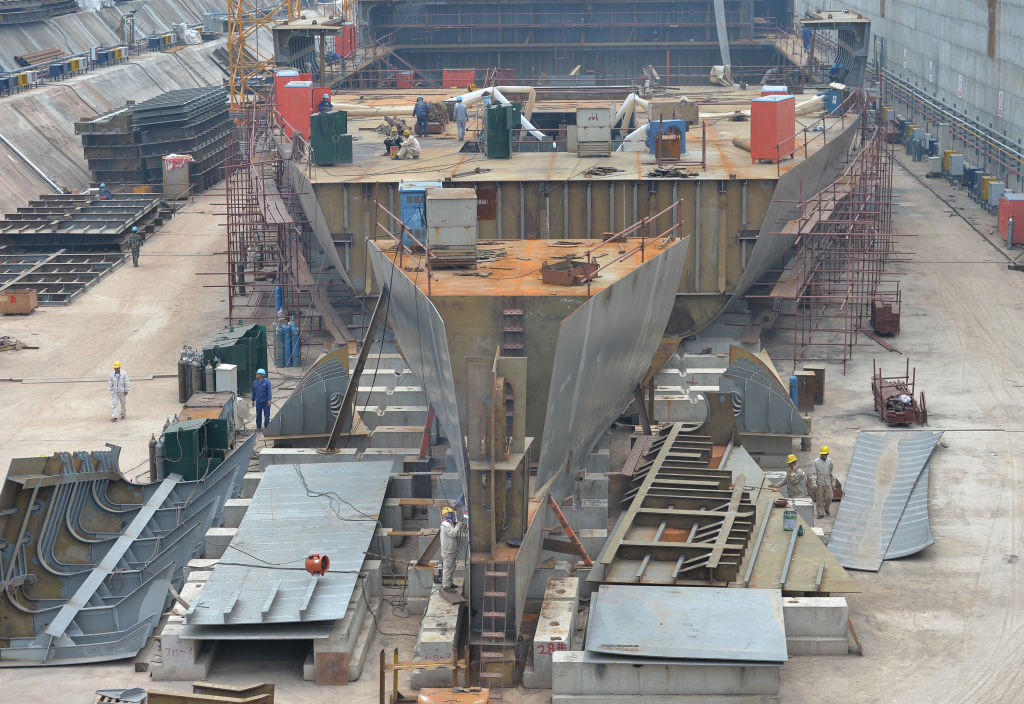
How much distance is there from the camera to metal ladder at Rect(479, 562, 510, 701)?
1855 centimetres

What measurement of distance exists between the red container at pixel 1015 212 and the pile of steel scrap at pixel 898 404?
15.6 meters

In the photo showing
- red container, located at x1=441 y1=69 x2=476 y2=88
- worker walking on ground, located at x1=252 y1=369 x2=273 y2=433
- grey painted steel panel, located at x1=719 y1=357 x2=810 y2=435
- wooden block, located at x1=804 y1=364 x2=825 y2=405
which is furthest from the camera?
red container, located at x1=441 y1=69 x2=476 y2=88

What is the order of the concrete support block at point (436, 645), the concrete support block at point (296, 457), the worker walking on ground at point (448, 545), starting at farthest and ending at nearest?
the concrete support block at point (296, 457) < the worker walking on ground at point (448, 545) < the concrete support block at point (436, 645)

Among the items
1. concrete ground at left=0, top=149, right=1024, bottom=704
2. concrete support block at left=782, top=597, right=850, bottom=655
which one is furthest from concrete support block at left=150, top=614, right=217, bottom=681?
concrete support block at left=782, top=597, right=850, bottom=655

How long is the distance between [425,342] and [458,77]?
1571 inches

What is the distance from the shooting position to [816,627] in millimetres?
19250

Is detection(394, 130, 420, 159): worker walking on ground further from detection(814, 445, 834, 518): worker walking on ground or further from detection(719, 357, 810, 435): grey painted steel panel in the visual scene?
detection(814, 445, 834, 518): worker walking on ground

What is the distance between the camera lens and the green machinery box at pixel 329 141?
114ft

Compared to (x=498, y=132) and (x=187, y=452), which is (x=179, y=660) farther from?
(x=498, y=132)

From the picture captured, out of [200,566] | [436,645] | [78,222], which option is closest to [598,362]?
[436,645]

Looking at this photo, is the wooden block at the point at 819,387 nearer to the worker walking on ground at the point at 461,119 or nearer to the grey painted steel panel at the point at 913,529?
the grey painted steel panel at the point at 913,529

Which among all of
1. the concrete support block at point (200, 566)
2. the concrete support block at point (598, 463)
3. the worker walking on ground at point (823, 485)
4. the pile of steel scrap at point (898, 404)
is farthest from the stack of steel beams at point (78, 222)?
the worker walking on ground at point (823, 485)

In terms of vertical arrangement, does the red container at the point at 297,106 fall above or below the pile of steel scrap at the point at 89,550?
above

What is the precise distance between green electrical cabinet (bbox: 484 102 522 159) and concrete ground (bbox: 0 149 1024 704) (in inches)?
306
